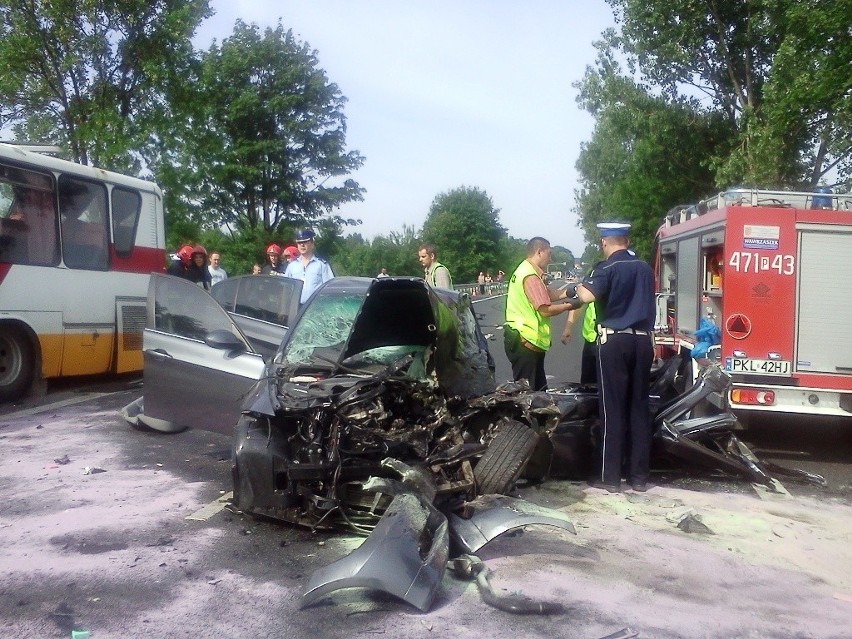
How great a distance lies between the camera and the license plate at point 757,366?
805 cm

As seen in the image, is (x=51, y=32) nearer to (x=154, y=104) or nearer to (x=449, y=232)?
(x=154, y=104)

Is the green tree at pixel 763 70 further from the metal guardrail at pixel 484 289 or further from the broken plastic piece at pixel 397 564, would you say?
the metal guardrail at pixel 484 289

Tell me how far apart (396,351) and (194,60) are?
1711cm

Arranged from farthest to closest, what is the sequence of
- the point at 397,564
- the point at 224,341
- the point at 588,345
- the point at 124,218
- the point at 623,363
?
the point at 124,218 → the point at 588,345 → the point at 623,363 → the point at 224,341 → the point at 397,564

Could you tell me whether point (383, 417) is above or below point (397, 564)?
above

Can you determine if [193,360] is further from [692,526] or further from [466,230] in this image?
[466,230]

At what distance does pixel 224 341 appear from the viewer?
620 centimetres

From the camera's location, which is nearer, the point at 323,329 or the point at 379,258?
the point at 323,329

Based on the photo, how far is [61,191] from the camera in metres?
10.4

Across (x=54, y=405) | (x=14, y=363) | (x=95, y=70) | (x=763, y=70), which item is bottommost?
(x=54, y=405)

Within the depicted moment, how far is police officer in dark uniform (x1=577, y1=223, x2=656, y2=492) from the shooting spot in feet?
21.2

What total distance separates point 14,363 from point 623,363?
22.0 feet

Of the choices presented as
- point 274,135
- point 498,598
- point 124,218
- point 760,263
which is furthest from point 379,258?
point 498,598

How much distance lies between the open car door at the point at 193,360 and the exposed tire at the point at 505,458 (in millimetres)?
1809
